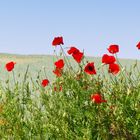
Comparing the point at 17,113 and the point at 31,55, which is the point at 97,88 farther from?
the point at 31,55

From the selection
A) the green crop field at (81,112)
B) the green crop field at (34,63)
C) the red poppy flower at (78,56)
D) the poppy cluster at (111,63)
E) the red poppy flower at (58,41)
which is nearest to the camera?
the green crop field at (81,112)

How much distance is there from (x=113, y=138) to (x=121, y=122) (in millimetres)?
237

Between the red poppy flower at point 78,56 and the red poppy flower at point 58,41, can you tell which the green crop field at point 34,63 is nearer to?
the red poppy flower at point 58,41

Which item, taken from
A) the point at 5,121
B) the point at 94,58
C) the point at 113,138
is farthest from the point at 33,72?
the point at 113,138

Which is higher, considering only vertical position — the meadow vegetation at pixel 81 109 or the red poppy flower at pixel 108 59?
the red poppy flower at pixel 108 59

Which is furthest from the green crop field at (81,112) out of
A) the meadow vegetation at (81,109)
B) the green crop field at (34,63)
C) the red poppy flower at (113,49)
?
the green crop field at (34,63)

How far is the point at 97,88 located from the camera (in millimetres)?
5727

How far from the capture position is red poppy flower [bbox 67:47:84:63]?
588 centimetres

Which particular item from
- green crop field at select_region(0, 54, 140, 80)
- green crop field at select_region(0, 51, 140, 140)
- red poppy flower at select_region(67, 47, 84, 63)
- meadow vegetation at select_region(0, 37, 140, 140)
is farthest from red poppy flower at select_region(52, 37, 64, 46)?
green crop field at select_region(0, 54, 140, 80)

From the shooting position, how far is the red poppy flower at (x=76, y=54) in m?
5.88

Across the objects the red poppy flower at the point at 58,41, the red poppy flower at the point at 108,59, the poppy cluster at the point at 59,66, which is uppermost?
the red poppy flower at the point at 58,41

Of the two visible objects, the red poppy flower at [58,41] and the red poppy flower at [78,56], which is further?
the red poppy flower at [58,41]

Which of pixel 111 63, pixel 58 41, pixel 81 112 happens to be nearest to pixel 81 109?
pixel 81 112

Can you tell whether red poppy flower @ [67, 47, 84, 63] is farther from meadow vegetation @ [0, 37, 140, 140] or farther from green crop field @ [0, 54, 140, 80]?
green crop field @ [0, 54, 140, 80]
